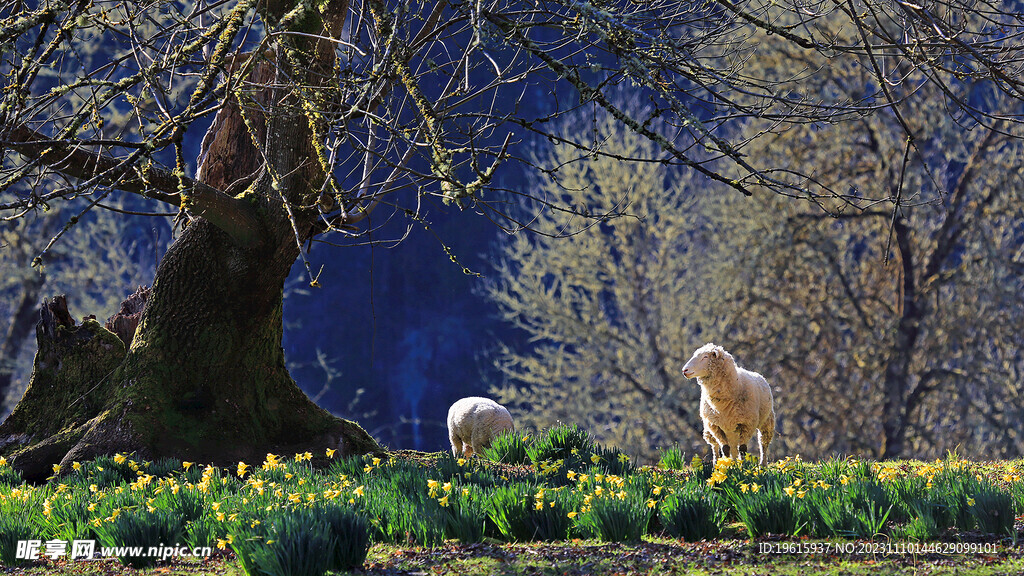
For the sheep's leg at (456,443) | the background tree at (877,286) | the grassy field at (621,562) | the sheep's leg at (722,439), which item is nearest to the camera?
the grassy field at (621,562)

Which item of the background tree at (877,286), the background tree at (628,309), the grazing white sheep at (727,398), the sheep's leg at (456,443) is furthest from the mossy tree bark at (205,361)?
the background tree at (628,309)

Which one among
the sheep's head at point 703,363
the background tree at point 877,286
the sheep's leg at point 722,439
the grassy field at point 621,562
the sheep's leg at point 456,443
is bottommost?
the grassy field at point 621,562

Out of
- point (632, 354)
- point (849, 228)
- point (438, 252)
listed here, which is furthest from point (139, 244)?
point (849, 228)

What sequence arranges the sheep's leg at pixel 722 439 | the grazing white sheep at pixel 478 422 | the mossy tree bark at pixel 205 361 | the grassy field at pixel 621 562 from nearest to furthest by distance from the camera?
the grassy field at pixel 621 562 < the mossy tree bark at pixel 205 361 < the sheep's leg at pixel 722 439 < the grazing white sheep at pixel 478 422

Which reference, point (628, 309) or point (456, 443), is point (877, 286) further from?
point (456, 443)

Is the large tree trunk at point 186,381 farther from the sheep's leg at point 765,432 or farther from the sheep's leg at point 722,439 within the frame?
the sheep's leg at point 765,432

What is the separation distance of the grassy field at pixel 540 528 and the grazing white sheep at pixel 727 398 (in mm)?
2363

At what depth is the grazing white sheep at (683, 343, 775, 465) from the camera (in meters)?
6.97

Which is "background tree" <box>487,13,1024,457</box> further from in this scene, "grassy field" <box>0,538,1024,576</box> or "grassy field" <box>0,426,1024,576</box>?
"grassy field" <box>0,538,1024,576</box>

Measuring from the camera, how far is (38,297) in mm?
16453

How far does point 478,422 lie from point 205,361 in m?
2.62

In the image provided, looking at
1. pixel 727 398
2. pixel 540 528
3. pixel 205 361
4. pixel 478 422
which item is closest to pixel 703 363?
pixel 727 398

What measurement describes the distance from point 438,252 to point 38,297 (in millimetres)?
15468

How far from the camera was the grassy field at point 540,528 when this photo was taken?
3.47 meters
